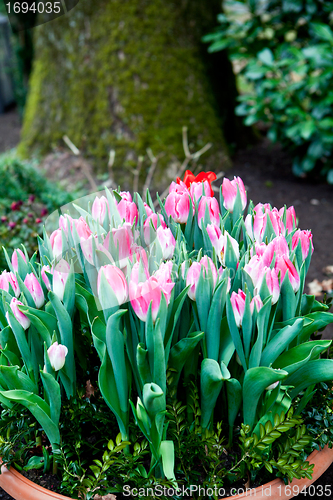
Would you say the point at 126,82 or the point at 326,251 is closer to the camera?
the point at 326,251

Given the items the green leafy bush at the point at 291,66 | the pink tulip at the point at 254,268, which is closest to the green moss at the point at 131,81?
the green leafy bush at the point at 291,66

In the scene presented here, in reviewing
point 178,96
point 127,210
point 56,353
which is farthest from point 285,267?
point 178,96

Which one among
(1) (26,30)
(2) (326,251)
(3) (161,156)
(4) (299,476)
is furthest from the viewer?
(1) (26,30)

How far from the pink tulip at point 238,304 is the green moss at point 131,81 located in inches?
108

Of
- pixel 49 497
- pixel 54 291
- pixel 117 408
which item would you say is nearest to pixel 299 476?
pixel 117 408

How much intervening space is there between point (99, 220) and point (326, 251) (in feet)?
7.12

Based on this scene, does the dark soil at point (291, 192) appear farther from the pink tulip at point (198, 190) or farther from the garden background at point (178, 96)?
the pink tulip at point (198, 190)

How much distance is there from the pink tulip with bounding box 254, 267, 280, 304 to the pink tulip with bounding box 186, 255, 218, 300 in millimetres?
95

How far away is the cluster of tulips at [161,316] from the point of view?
92cm

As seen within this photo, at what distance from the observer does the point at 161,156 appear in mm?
3541

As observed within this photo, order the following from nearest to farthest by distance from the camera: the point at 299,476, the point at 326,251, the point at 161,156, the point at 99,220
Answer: the point at 299,476, the point at 99,220, the point at 326,251, the point at 161,156

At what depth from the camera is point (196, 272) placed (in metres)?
0.93

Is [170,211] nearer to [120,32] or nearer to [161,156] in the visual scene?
[161,156]

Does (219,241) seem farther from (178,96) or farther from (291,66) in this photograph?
(178,96)
